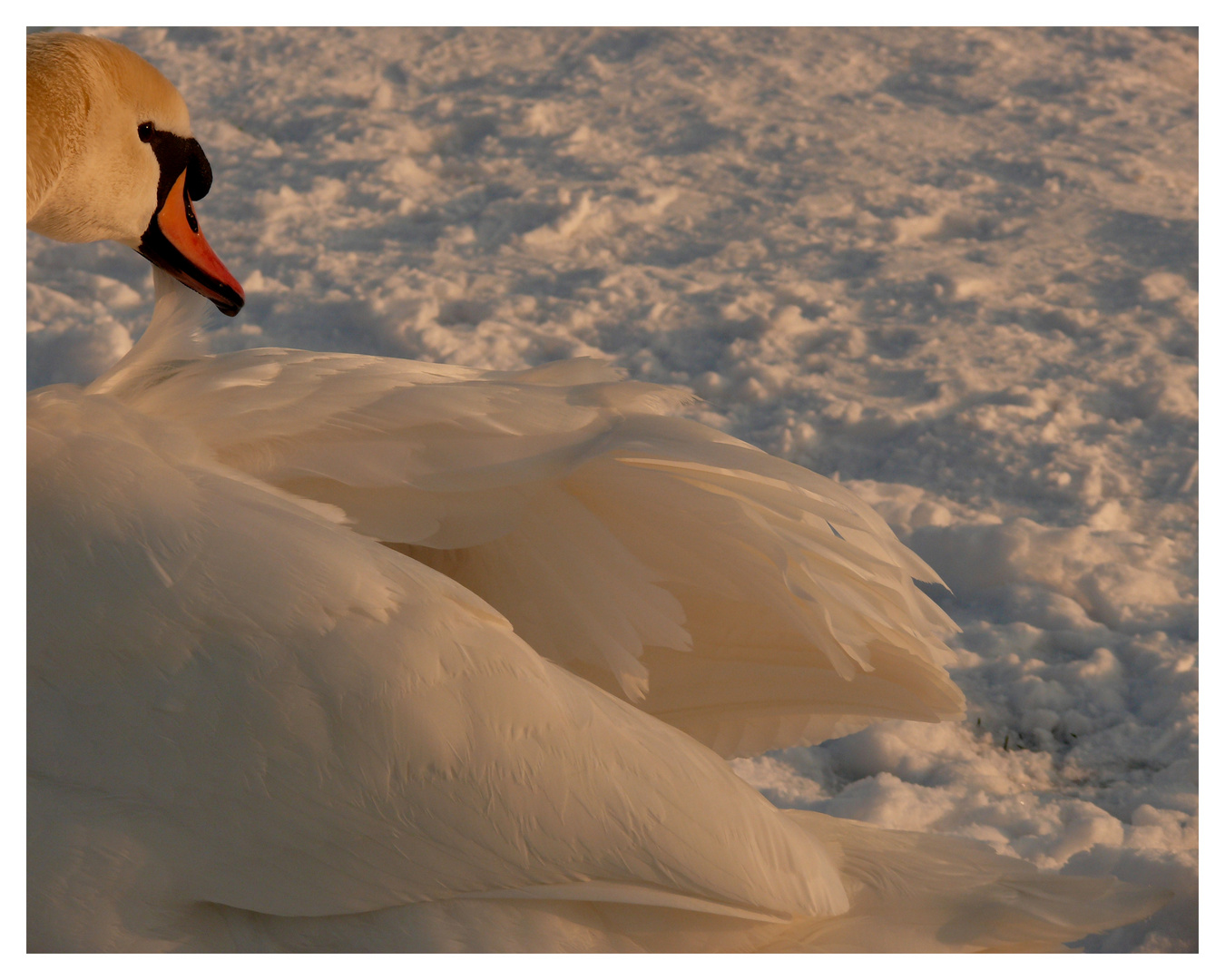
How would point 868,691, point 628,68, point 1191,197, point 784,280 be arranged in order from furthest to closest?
point 628,68 < point 1191,197 < point 784,280 < point 868,691

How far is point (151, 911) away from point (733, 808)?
668 mm

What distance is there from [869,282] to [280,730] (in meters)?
3.30

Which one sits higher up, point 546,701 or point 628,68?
point 628,68

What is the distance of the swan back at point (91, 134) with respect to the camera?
1.77 metres

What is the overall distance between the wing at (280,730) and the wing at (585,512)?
213 millimetres

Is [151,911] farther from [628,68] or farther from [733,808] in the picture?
[628,68]

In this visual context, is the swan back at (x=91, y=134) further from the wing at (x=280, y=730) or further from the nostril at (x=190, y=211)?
the wing at (x=280, y=730)

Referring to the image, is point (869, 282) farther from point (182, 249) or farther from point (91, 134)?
point (91, 134)

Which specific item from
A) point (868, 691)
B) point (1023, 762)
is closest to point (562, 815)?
point (868, 691)

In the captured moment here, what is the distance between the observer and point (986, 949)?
161cm

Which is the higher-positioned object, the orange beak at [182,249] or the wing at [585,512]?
the orange beak at [182,249]

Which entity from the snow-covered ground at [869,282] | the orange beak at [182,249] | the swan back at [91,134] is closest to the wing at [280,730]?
the swan back at [91,134]

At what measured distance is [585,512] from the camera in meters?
1.61

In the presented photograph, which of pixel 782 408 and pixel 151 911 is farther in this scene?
pixel 782 408
